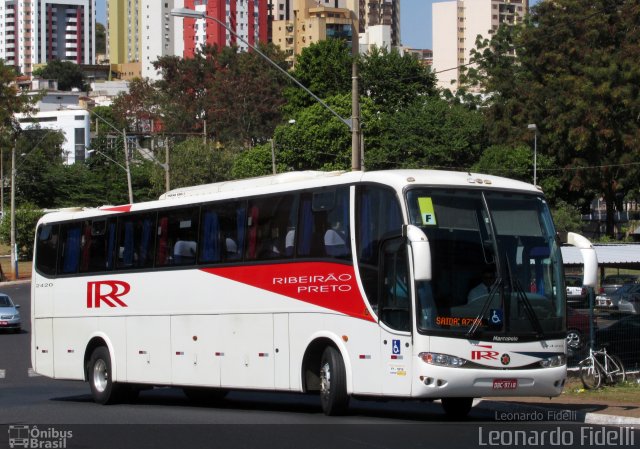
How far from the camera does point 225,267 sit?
1786 centimetres

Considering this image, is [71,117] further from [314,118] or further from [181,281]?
[181,281]

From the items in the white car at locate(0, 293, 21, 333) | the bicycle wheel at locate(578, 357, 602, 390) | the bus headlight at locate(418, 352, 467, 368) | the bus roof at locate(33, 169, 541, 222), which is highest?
the bus roof at locate(33, 169, 541, 222)

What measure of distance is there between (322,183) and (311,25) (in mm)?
159940

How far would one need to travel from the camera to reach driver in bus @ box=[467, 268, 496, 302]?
14.5 m

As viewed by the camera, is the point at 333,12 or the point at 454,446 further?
the point at 333,12

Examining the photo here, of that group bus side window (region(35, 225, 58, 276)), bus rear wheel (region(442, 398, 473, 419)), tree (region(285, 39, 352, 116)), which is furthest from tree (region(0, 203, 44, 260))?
bus rear wheel (region(442, 398, 473, 419))

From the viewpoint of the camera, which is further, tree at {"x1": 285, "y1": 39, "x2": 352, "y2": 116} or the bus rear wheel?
tree at {"x1": 285, "y1": 39, "x2": 352, "y2": 116}

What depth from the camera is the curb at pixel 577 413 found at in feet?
50.8

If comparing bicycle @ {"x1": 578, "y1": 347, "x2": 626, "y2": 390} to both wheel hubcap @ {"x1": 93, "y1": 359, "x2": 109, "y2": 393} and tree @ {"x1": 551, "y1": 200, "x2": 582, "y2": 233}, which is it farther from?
tree @ {"x1": 551, "y1": 200, "x2": 582, "y2": 233}

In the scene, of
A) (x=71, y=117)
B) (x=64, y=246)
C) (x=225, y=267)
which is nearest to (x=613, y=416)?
(x=225, y=267)

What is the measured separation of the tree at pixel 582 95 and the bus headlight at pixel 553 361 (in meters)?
52.7

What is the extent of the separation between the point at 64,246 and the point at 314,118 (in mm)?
59022

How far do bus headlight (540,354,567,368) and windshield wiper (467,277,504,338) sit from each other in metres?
1.07

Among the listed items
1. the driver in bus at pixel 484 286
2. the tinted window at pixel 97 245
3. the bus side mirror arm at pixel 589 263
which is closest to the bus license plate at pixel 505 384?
the driver in bus at pixel 484 286
